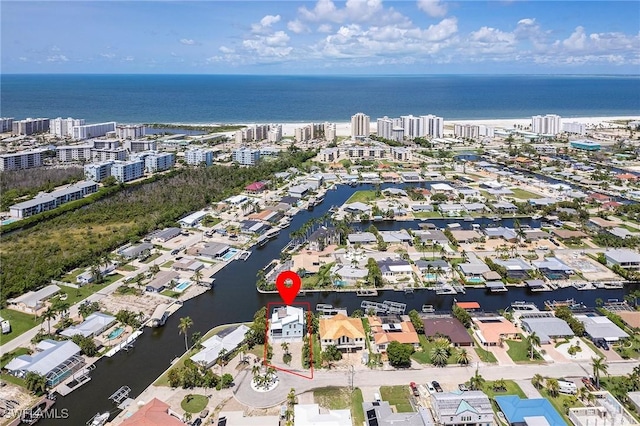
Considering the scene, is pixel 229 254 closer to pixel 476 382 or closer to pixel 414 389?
pixel 414 389

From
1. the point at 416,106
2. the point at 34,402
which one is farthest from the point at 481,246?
the point at 416,106

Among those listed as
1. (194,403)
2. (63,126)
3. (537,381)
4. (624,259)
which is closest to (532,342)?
(537,381)

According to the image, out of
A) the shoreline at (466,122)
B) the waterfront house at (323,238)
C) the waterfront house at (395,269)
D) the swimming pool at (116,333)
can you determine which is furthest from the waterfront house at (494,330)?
the shoreline at (466,122)

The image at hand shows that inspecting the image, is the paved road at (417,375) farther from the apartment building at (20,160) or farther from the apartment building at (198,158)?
the apartment building at (20,160)

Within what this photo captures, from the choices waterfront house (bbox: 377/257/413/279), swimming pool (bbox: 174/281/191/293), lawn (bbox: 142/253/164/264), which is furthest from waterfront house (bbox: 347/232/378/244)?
lawn (bbox: 142/253/164/264)

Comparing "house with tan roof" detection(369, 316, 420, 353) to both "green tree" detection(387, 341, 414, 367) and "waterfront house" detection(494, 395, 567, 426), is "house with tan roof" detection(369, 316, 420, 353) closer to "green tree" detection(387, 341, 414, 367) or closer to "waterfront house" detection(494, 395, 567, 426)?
"green tree" detection(387, 341, 414, 367)
